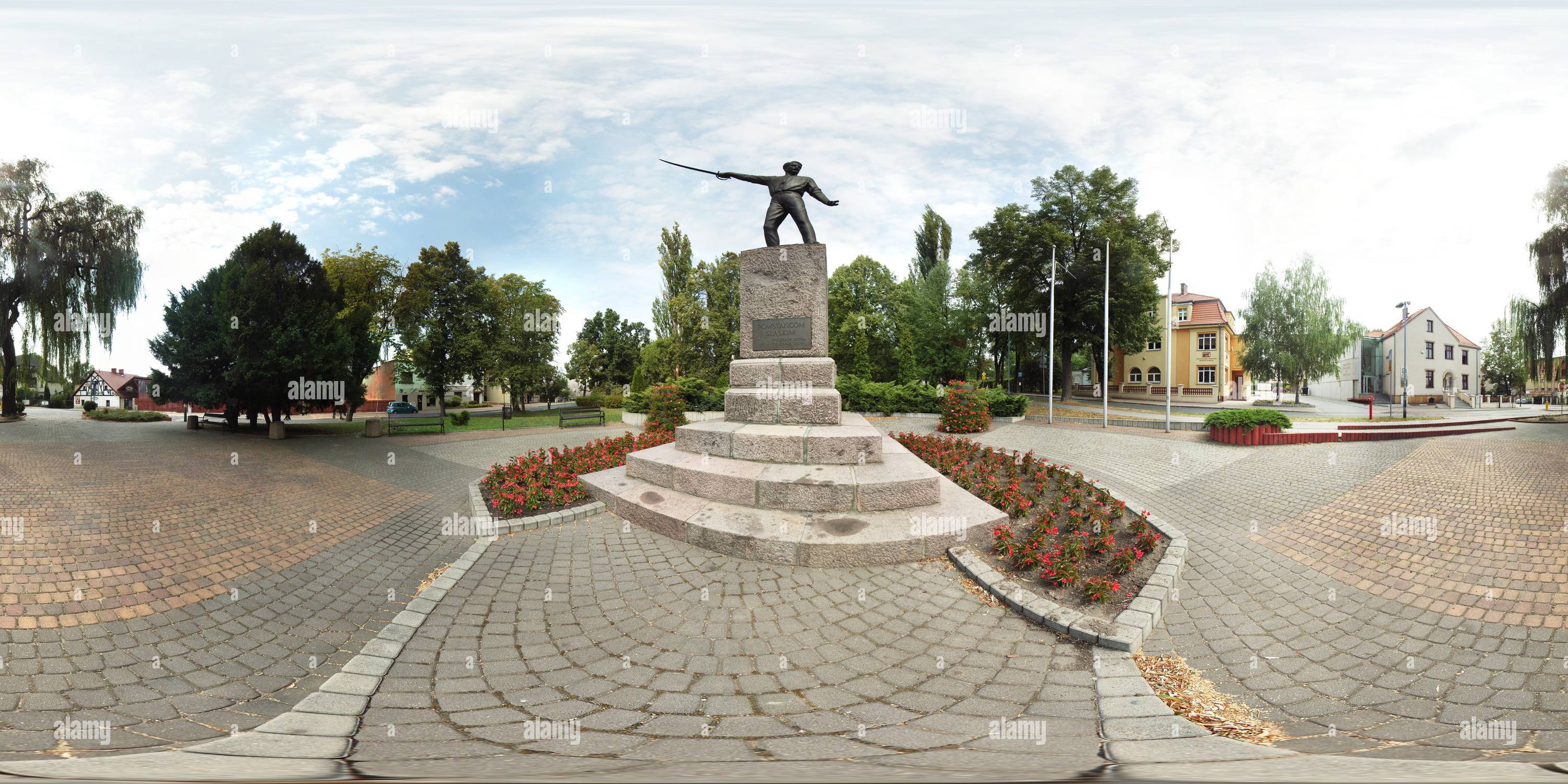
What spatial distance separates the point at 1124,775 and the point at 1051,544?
2.91 metres

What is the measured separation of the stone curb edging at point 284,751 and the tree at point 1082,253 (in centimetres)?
3185

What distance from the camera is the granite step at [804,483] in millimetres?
5930

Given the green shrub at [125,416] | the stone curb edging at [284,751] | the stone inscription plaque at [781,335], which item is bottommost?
the stone curb edging at [284,751]

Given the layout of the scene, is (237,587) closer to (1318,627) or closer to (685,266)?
(1318,627)

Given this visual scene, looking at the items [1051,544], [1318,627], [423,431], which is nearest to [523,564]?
[1051,544]

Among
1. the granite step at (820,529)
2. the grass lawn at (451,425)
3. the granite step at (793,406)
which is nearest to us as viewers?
the granite step at (820,529)

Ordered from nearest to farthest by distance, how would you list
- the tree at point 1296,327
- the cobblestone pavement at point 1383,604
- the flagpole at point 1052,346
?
the cobblestone pavement at point 1383,604 → the flagpole at point 1052,346 → the tree at point 1296,327

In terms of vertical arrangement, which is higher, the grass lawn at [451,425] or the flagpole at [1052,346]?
the flagpole at [1052,346]

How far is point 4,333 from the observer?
1791cm

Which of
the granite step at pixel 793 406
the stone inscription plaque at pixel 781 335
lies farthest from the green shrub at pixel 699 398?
the granite step at pixel 793 406

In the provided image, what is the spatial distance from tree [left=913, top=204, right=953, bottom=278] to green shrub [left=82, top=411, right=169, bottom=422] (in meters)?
42.9

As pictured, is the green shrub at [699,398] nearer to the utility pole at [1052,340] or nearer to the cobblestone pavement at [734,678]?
the utility pole at [1052,340]

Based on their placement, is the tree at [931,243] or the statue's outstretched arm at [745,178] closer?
the statue's outstretched arm at [745,178]

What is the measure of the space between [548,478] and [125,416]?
29.6 meters
